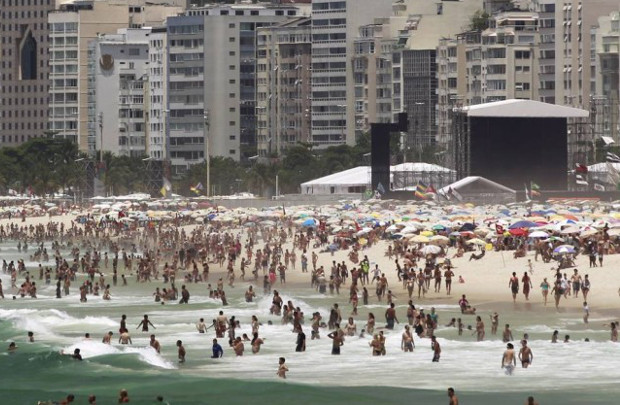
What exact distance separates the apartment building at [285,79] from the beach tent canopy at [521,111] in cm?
7070

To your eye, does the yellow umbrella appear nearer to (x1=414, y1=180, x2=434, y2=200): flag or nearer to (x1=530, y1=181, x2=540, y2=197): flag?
(x1=530, y1=181, x2=540, y2=197): flag

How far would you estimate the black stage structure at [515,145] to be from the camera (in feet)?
407

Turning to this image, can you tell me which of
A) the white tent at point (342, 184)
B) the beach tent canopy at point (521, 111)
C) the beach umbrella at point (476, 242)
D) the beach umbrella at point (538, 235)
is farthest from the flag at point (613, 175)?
the beach umbrella at point (538, 235)

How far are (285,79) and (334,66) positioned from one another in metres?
7.47

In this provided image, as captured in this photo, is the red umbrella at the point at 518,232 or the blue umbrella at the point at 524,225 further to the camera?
the blue umbrella at the point at 524,225

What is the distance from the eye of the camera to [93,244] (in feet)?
354

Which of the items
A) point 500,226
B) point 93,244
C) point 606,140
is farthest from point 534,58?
point 500,226

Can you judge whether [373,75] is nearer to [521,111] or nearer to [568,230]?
[521,111]

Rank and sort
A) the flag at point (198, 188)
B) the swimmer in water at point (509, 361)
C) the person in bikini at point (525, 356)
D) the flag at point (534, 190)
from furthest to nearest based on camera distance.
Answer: the flag at point (198, 188) < the flag at point (534, 190) < the person in bikini at point (525, 356) < the swimmer in water at point (509, 361)

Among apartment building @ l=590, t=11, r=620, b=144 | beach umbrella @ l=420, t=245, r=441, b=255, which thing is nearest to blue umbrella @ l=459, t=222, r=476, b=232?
beach umbrella @ l=420, t=245, r=441, b=255

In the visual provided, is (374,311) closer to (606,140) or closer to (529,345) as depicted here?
(529,345)

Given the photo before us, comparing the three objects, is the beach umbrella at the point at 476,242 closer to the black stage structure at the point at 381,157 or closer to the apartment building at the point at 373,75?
the black stage structure at the point at 381,157

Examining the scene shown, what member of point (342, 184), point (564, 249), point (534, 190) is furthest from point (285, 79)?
point (564, 249)

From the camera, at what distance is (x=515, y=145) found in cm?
12406
